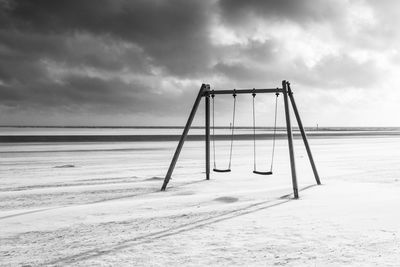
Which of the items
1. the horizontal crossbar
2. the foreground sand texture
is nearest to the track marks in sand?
the foreground sand texture

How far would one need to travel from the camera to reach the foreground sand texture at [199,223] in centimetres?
384

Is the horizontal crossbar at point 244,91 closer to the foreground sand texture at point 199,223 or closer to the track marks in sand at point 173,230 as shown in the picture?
the foreground sand texture at point 199,223

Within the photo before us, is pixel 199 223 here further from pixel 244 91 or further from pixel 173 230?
pixel 244 91

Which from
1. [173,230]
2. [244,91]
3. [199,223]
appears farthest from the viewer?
[244,91]

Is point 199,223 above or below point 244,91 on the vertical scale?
below

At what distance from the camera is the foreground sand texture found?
384cm

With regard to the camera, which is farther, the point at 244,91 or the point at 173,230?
the point at 244,91

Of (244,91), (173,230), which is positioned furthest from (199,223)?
(244,91)

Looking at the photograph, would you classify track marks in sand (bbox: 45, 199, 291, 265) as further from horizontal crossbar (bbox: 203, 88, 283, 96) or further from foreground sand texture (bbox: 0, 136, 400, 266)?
horizontal crossbar (bbox: 203, 88, 283, 96)

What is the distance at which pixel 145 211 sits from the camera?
5.99 m

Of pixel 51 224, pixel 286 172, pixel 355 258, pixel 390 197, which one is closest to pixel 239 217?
pixel 355 258

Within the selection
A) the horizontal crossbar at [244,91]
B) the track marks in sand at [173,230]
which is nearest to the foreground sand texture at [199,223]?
the track marks in sand at [173,230]

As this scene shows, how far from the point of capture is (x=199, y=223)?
5.21m

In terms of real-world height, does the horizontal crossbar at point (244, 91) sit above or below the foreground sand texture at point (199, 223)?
above
